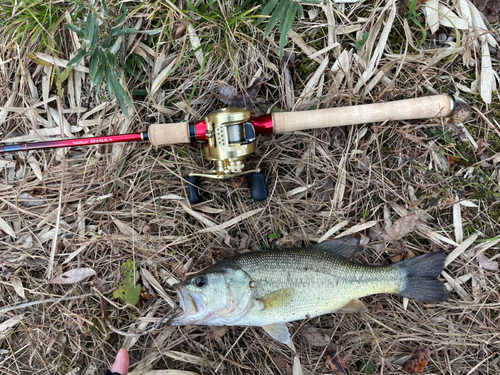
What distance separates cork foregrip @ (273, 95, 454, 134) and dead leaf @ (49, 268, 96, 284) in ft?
7.81

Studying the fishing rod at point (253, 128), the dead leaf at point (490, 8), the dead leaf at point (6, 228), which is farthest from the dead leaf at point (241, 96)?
the dead leaf at point (6, 228)

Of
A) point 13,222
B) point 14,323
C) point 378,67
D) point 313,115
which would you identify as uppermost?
point 378,67

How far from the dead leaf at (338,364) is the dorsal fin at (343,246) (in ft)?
3.34

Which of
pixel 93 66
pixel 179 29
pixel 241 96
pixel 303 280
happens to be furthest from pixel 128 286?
pixel 179 29

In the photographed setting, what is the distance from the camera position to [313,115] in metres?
2.81

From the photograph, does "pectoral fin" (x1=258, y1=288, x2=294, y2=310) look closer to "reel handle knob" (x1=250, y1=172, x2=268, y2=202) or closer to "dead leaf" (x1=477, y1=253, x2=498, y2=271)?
"reel handle knob" (x1=250, y1=172, x2=268, y2=202)

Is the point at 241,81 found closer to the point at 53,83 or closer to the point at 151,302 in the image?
the point at 53,83

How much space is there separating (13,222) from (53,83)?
61.4 inches

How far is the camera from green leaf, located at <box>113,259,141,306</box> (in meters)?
3.11

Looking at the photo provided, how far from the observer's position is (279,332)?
2.80 metres

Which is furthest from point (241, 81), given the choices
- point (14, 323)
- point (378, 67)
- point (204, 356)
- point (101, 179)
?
point (14, 323)

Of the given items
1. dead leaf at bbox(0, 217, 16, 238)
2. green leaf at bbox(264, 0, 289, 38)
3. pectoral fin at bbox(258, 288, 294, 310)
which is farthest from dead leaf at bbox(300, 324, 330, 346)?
dead leaf at bbox(0, 217, 16, 238)

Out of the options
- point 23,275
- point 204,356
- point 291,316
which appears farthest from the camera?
point 23,275

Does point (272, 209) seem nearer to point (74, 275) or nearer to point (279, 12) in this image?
point (279, 12)
